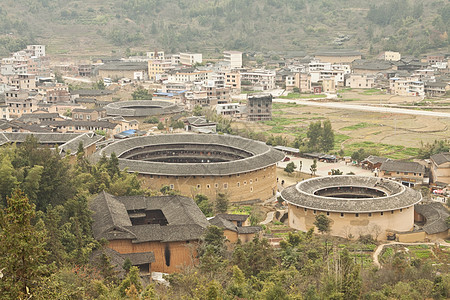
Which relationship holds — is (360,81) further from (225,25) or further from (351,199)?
(351,199)

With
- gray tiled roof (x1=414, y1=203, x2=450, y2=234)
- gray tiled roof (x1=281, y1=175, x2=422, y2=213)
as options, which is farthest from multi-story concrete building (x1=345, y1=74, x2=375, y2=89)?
gray tiled roof (x1=414, y1=203, x2=450, y2=234)

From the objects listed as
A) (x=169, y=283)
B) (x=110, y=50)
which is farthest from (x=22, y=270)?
(x=110, y=50)

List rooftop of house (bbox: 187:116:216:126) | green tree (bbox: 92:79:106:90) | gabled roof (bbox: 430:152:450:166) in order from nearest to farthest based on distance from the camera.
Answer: gabled roof (bbox: 430:152:450:166)
rooftop of house (bbox: 187:116:216:126)
green tree (bbox: 92:79:106:90)

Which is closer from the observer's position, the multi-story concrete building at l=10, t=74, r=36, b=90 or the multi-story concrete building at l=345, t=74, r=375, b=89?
the multi-story concrete building at l=10, t=74, r=36, b=90

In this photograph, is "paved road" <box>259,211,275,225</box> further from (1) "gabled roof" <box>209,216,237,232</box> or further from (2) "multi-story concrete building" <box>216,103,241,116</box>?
(2) "multi-story concrete building" <box>216,103,241,116</box>

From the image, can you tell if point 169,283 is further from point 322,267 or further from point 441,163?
point 441,163

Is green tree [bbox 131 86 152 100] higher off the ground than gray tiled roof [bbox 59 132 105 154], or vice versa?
green tree [bbox 131 86 152 100]
